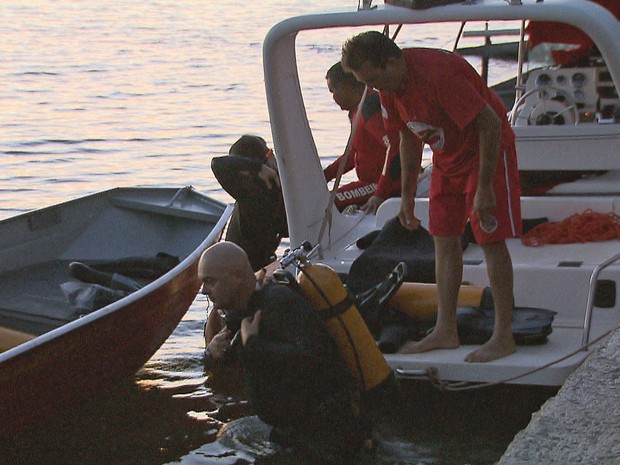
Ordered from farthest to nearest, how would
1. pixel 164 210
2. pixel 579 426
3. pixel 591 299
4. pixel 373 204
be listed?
1. pixel 164 210
2. pixel 373 204
3. pixel 591 299
4. pixel 579 426

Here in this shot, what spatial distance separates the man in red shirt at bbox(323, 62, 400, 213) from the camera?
7.03 meters

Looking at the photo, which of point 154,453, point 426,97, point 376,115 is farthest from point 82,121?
point 426,97

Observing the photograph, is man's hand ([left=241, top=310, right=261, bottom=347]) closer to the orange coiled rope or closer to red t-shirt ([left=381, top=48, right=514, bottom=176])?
red t-shirt ([left=381, top=48, right=514, bottom=176])

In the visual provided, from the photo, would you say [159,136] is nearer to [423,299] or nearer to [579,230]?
[579,230]

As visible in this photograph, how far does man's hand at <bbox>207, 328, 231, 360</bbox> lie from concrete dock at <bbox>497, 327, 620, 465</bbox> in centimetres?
134

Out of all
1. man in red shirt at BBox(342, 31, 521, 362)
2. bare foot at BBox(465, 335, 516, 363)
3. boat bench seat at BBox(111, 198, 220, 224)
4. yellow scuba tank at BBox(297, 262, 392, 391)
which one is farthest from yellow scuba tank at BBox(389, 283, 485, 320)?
boat bench seat at BBox(111, 198, 220, 224)

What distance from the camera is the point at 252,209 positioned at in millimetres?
6820

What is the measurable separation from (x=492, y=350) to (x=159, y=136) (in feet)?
35.9

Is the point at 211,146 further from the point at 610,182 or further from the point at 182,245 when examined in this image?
the point at 610,182

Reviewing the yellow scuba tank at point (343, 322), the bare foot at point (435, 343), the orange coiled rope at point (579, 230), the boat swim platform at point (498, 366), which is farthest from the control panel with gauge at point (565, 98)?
the yellow scuba tank at point (343, 322)

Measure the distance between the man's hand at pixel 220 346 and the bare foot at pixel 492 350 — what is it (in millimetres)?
1084

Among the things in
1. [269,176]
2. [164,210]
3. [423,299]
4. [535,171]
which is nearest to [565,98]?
[535,171]

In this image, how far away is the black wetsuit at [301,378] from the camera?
14.7ft

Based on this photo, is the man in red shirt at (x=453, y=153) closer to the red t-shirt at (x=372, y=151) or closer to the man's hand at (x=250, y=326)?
the man's hand at (x=250, y=326)
